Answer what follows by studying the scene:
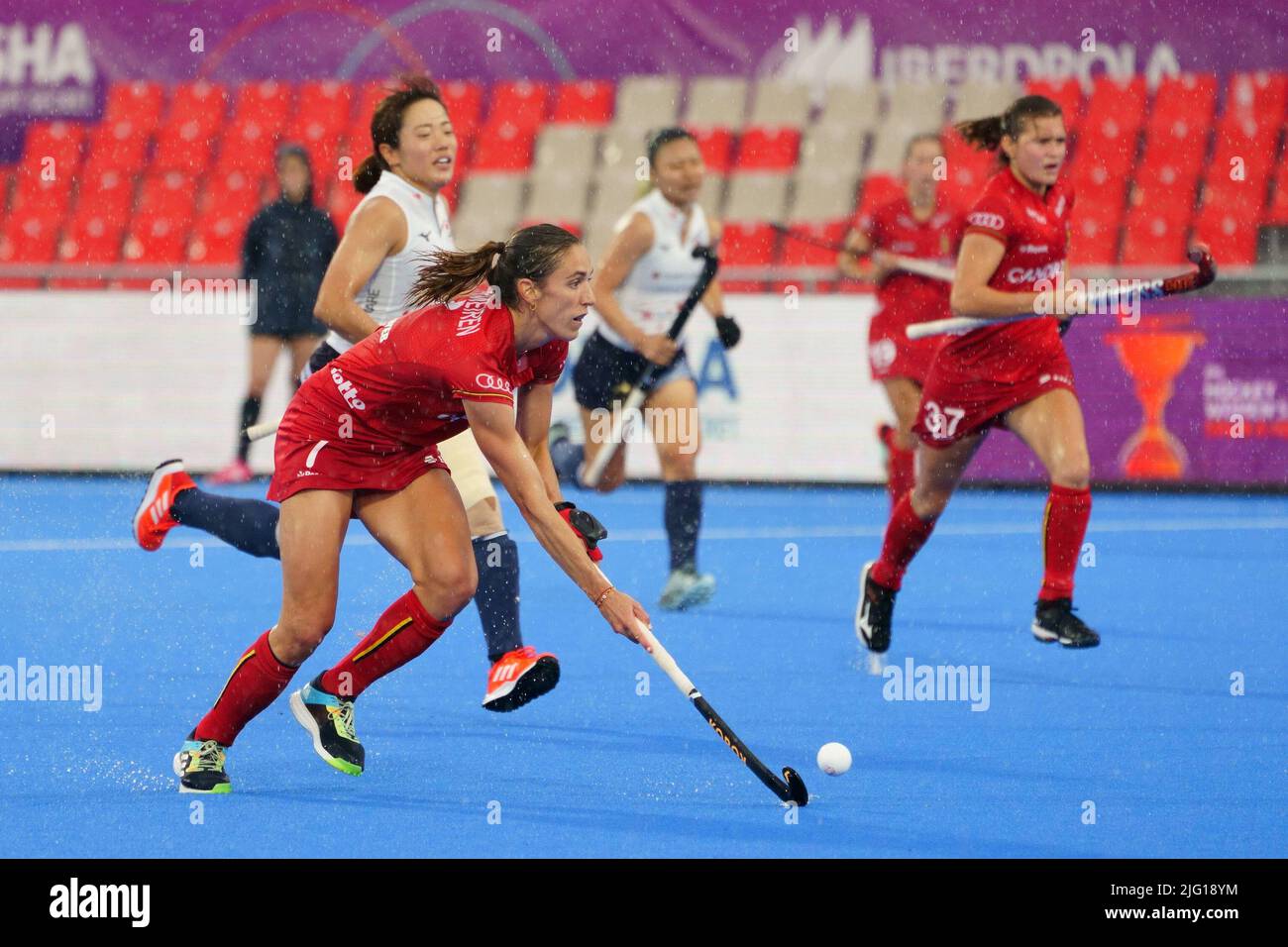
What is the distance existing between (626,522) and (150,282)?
441 cm

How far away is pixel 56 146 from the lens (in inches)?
666

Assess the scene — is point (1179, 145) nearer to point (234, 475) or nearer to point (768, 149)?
point (768, 149)

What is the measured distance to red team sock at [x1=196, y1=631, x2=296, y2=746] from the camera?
4.73 meters

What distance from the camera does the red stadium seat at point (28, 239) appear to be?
16.7m

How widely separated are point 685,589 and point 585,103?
28.8 ft

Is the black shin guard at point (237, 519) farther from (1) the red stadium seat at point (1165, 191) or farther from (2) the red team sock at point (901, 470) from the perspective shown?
(1) the red stadium seat at point (1165, 191)

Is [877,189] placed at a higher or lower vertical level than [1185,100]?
lower

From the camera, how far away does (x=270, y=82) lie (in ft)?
53.9

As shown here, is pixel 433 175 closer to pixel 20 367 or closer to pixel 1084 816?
pixel 1084 816

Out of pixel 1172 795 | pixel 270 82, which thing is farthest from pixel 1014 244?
pixel 270 82

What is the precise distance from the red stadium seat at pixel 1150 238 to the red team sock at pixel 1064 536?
832 centimetres

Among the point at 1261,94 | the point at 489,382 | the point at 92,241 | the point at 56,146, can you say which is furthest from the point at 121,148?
the point at 489,382

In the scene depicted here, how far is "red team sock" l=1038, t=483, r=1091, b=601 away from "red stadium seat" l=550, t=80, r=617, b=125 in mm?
10285

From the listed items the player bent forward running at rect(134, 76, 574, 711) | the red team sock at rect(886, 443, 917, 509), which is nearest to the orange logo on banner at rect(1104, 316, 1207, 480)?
the red team sock at rect(886, 443, 917, 509)
